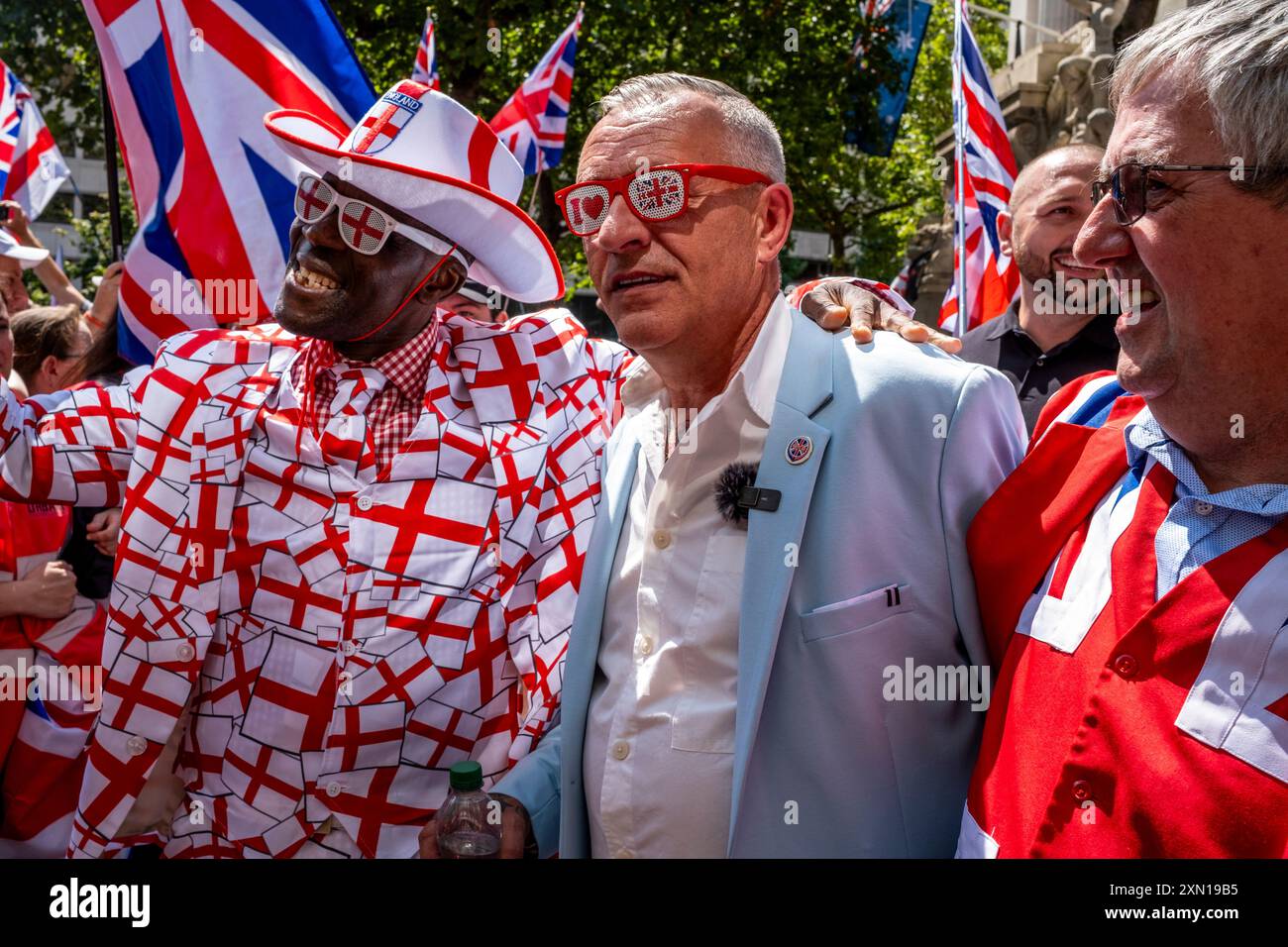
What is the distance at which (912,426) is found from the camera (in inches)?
79.1

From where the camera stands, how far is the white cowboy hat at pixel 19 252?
4.86 meters

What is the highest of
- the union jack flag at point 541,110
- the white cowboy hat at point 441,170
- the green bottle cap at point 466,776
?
the union jack flag at point 541,110

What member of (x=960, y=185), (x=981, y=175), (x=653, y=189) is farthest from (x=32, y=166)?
(x=653, y=189)

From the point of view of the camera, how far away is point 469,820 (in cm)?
222

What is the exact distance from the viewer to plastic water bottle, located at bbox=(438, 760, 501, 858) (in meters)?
2.19

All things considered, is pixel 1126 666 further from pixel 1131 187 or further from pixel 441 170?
pixel 441 170

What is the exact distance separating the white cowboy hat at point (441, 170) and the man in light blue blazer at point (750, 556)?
0.87 meters

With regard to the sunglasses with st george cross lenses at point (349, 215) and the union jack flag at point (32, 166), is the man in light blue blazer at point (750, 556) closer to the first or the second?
the sunglasses with st george cross lenses at point (349, 215)

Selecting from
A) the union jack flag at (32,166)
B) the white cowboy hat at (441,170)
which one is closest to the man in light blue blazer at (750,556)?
the white cowboy hat at (441,170)

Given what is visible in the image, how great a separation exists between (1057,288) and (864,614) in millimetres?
2534

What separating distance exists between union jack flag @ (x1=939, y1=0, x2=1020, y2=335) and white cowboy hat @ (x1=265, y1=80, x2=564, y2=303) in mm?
4303

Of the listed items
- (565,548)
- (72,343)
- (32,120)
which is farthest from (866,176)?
(565,548)

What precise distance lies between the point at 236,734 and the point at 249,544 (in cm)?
47

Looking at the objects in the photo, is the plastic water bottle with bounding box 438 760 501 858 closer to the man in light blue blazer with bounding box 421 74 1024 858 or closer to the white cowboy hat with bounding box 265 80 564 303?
the man in light blue blazer with bounding box 421 74 1024 858
